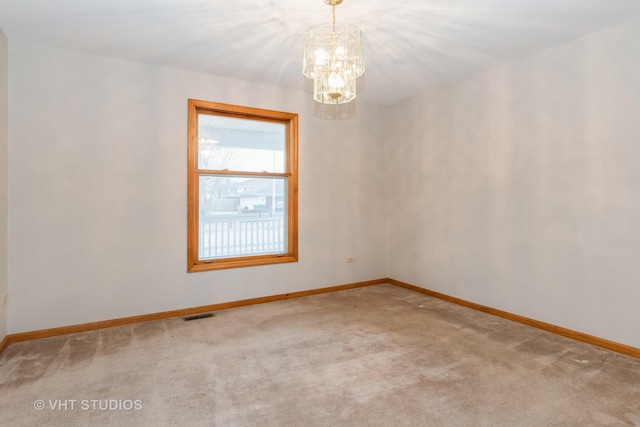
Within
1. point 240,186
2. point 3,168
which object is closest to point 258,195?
point 240,186

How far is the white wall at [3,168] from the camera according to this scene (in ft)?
9.11

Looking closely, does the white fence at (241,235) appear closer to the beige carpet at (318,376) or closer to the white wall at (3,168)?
the beige carpet at (318,376)

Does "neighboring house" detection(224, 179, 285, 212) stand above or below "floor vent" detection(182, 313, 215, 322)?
above

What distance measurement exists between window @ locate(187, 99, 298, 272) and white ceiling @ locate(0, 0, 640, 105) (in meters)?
0.69

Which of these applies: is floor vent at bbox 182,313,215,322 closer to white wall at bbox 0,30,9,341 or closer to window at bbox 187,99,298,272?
window at bbox 187,99,298,272

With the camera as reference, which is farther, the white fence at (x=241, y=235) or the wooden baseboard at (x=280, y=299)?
the white fence at (x=241, y=235)

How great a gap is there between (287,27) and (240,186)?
1928 millimetres

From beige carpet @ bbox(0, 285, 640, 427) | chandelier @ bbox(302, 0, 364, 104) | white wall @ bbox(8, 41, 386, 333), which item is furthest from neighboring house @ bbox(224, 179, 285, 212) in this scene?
chandelier @ bbox(302, 0, 364, 104)

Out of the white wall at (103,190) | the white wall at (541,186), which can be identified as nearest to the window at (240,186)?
the white wall at (103,190)

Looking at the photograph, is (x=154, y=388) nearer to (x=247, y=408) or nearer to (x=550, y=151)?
(x=247, y=408)

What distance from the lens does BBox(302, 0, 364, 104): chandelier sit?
86.1 inches

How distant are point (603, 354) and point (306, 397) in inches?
94.4

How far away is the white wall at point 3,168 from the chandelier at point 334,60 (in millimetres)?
2586

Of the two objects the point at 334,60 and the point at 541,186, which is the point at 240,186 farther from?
the point at 541,186
